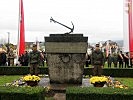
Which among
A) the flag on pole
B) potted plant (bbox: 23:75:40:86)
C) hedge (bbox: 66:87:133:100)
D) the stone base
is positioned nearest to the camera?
hedge (bbox: 66:87:133:100)

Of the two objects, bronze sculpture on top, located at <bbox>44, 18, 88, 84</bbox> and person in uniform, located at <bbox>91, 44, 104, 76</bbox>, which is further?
person in uniform, located at <bbox>91, 44, 104, 76</bbox>

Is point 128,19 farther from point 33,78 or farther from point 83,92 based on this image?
point 83,92

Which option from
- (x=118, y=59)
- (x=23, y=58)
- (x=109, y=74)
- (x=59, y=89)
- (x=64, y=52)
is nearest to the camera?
(x=59, y=89)

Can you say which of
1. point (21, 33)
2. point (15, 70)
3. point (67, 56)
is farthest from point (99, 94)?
point (21, 33)

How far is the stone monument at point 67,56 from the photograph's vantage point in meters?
16.7

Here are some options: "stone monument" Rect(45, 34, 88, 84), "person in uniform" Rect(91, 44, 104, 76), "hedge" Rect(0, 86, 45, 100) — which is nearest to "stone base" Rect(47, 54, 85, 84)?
"stone monument" Rect(45, 34, 88, 84)

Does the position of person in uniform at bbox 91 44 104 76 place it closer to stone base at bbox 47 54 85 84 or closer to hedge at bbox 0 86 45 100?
stone base at bbox 47 54 85 84

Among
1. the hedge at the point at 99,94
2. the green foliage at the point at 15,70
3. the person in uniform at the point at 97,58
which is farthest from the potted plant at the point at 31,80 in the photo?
the green foliage at the point at 15,70

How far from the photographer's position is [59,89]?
50.1 ft

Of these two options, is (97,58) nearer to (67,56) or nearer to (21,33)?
(67,56)

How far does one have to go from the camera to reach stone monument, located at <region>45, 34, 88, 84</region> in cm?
1667

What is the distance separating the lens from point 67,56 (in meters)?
16.8

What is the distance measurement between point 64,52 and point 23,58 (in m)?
12.0

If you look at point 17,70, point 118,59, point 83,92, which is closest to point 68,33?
point 83,92
